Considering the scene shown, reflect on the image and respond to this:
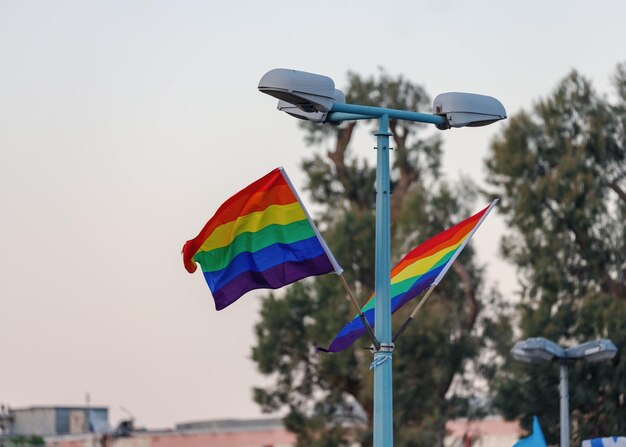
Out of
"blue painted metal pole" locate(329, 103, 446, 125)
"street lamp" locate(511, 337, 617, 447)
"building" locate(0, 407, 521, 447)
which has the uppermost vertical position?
"blue painted metal pole" locate(329, 103, 446, 125)

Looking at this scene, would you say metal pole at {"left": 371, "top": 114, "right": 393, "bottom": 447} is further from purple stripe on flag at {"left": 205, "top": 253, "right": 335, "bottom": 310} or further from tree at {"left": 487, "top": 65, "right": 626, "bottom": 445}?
tree at {"left": 487, "top": 65, "right": 626, "bottom": 445}

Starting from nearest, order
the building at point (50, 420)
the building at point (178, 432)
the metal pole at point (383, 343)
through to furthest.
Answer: the metal pole at point (383, 343), the building at point (178, 432), the building at point (50, 420)

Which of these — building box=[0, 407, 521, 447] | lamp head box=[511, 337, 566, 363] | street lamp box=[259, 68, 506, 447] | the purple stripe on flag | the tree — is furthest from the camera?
building box=[0, 407, 521, 447]

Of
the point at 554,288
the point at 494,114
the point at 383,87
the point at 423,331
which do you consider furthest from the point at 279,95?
the point at 383,87

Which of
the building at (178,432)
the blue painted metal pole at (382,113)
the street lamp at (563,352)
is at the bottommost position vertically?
the building at (178,432)

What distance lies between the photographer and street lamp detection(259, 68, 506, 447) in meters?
11.3

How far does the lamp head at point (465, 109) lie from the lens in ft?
40.1

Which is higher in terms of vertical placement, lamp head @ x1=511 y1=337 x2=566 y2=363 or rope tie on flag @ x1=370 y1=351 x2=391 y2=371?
lamp head @ x1=511 y1=337 x2=566 y2=363

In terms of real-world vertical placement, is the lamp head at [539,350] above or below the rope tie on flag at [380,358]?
above

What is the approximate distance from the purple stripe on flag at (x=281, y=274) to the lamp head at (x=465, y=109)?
5.22ft

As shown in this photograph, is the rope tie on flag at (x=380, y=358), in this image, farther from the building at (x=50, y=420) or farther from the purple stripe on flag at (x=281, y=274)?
the building at (x=50, y=420)

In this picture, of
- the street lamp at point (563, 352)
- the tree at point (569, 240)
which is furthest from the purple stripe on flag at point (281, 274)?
the tree at point (569, 240)

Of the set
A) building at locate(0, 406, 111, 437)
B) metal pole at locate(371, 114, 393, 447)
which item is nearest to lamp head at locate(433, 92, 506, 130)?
metal pole at locate(371, 114, 393, 447)

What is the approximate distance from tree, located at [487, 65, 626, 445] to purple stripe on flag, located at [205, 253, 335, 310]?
88.0 feet
